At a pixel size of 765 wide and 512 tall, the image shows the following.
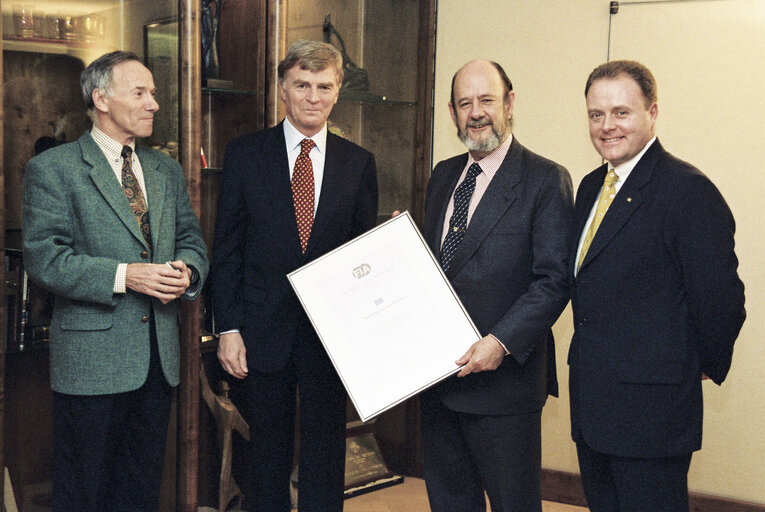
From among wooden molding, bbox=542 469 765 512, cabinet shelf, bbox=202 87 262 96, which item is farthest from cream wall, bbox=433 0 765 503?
cabinet shelf, bbox=202 87 262 96

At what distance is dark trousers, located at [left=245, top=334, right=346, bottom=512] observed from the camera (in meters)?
2.51

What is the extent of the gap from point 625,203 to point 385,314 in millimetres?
743

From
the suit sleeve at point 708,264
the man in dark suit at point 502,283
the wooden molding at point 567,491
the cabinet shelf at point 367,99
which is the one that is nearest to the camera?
the suit sleeve at point 708,264

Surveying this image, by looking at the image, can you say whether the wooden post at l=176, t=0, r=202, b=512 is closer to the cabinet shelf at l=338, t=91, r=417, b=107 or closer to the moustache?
the cabinet shelf at l=338, t=91, r=417, b=107

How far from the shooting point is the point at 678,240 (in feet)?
6.16

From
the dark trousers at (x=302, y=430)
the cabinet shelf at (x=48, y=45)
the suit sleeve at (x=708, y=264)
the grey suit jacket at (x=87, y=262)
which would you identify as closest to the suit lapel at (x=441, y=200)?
the dark trousers at (x=302, y=430)

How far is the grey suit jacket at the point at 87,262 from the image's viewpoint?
7.38ft

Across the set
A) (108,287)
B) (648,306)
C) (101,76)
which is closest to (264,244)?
(108,287)

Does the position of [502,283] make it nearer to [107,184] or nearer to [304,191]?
[304,191]

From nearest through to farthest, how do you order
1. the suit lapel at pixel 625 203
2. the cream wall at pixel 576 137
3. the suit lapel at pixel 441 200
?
the suit lapel at pixel 625 203 < the suit lapel at pixel 441 200 < the cream wall at pixel 576 137

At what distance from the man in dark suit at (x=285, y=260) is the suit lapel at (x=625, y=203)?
35.2 inches

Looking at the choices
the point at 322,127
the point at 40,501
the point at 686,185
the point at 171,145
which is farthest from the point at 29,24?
the point at 686,185

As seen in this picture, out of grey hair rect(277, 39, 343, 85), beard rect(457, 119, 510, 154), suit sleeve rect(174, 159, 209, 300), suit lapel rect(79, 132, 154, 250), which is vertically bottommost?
suit sleeve rect(174, 159, 209, 300)

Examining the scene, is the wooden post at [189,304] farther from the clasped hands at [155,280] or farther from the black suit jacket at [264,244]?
the clasped hands at [155,280]
